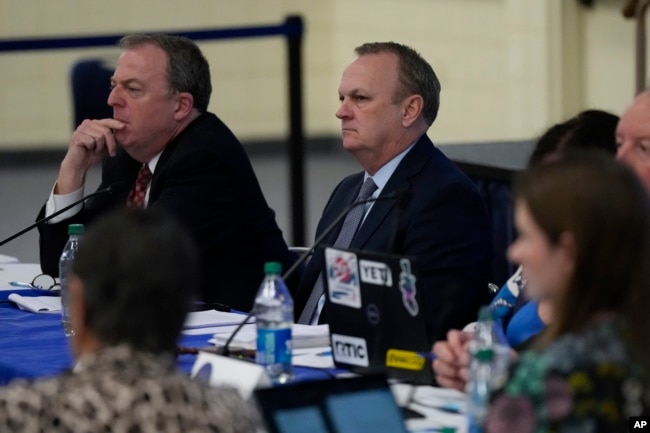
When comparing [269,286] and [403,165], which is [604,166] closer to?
[269,286]

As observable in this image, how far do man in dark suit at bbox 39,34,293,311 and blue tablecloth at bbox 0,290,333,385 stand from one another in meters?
0.58

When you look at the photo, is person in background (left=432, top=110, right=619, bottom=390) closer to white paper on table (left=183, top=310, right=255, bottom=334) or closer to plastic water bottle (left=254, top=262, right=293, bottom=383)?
plastic water bottle (left=254, top=262, right=293, bottom=383)

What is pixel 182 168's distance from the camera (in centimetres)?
394

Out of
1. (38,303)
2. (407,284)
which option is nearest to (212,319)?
(38,303)

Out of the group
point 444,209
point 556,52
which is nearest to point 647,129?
point 444,209

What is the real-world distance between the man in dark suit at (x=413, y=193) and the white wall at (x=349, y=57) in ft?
15.7

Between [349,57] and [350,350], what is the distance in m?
9.66

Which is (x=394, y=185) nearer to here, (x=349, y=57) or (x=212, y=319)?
(x=212, y=319)

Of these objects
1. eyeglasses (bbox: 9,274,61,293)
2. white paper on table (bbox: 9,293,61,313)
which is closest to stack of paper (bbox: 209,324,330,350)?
white paper on table (bbox: 9,293,61,313)

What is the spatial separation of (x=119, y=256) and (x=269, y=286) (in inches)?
43.6

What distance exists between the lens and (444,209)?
3.31 m

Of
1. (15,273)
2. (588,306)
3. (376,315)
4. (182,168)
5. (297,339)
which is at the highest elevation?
(588,306)

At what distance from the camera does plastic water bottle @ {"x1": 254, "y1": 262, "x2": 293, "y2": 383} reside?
104 inches

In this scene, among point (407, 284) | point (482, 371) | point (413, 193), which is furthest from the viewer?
point (413, 193)
